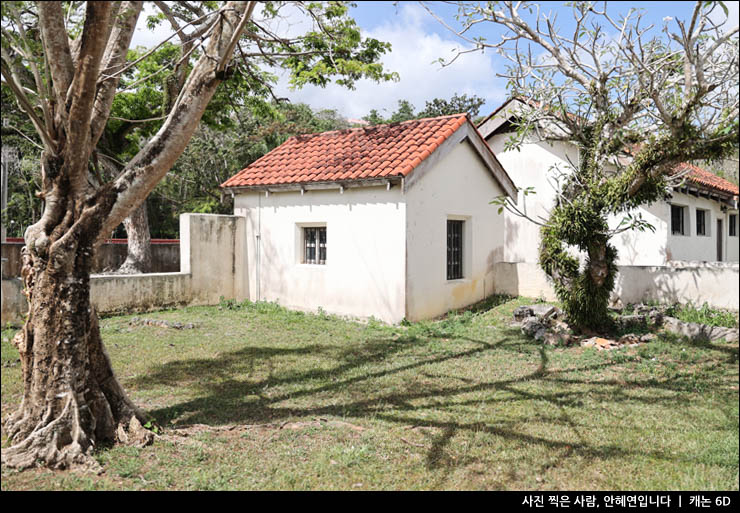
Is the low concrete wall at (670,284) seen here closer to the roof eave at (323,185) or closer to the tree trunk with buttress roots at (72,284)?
the roof eave at (323,185)

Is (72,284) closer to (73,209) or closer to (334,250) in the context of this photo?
(73,209)

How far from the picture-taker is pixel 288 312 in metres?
12.0

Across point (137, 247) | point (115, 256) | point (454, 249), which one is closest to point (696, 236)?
point (454, 249)

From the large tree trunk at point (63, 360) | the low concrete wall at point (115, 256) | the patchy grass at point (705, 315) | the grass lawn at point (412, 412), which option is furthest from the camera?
the low concrete wall at point (115, 256)

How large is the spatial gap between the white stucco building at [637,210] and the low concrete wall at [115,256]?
10166mm

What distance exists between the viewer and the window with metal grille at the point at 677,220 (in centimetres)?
1617

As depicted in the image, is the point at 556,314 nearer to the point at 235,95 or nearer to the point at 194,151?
the point at 235,95

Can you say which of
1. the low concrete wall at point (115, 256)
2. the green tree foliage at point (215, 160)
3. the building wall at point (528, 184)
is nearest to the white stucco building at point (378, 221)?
the building wall at point (528, 184)

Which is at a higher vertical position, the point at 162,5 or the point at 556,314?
the point at 162,5

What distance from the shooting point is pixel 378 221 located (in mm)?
10984

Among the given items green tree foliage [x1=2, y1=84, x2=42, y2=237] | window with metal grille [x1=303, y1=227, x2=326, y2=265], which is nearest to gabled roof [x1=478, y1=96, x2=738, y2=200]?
window with metal grille [x1=303, y1=227, x2=326, y2=265]

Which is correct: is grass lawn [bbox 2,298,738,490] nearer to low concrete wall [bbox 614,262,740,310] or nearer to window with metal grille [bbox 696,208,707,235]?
low concrete wall [bbox 614,262,740,310]

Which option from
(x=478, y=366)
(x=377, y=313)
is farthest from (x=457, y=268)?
(x=478, y=366)

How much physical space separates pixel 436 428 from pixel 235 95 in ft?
34.4
